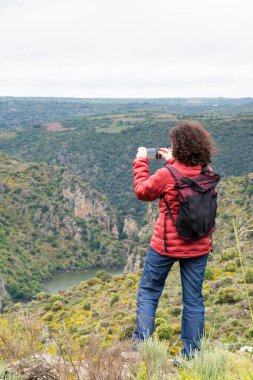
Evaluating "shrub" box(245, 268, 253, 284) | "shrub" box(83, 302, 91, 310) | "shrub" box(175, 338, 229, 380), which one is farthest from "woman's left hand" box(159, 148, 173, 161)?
"shrub" box(83, 302, 91, 310)

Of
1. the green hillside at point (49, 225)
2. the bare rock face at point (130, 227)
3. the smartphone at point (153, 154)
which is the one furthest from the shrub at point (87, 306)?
the bare rock face at point (130, 227)

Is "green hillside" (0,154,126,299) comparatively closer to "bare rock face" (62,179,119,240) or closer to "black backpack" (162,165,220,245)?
"bare rock face" (62,179,119,240)

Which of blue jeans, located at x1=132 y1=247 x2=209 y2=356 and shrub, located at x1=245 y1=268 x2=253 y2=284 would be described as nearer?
blue jeans, located at x1=132 y1=247 x2=209 y2=356

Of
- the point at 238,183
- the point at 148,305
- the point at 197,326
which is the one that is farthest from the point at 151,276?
the point at 238,183

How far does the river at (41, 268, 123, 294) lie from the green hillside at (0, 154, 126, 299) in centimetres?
117

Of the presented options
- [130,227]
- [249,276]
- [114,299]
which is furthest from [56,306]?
[130,227]

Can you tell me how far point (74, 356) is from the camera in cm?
335

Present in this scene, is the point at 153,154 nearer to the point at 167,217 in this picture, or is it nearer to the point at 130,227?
the point at 167,217

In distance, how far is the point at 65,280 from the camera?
6912 centimetres

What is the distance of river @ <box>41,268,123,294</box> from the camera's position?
212 feet

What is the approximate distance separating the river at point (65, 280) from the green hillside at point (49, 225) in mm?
1172

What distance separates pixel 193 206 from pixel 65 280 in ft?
221

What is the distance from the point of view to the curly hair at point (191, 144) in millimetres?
3986

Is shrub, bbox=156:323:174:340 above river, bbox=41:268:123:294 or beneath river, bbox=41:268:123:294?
above
